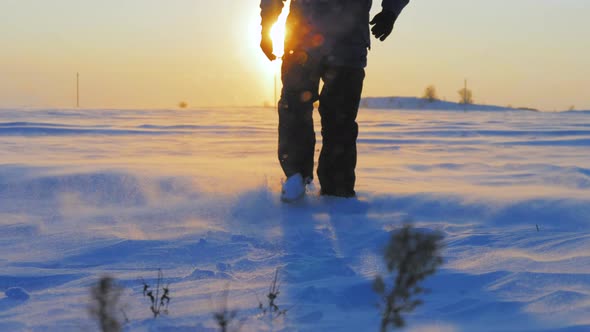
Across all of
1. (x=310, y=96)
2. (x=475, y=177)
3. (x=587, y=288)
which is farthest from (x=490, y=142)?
(x=587, y=288)

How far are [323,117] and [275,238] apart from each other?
40.3 inches

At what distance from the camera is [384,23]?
311 centimetres

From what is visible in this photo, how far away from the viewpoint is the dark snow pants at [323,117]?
3168mm

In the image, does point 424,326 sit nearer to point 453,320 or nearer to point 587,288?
point 453,320

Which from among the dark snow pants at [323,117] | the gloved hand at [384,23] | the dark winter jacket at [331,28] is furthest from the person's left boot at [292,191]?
the gloved hand at [384,23]

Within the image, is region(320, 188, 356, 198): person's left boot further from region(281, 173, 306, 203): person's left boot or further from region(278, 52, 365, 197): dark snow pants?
region(281, 173, 306, 203): person's left boot

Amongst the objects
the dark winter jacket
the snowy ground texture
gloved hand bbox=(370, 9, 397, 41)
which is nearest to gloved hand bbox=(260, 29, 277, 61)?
the dark winter jacket

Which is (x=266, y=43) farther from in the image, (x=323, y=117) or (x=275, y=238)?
(x=275, y=238)

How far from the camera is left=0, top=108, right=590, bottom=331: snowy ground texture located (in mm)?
1609

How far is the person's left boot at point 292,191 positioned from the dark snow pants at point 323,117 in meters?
0.20

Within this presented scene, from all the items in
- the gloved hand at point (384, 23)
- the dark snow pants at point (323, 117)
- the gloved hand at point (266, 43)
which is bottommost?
the dark snow pants at point (323, 117)

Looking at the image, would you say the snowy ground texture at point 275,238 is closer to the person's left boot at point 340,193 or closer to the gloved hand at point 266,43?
the person's left boot at point 340,193

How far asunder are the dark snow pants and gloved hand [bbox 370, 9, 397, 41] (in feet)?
0.70

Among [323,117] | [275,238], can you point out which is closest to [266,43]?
[323,117]
